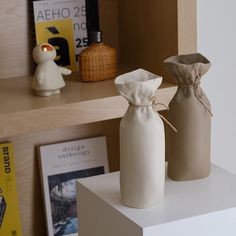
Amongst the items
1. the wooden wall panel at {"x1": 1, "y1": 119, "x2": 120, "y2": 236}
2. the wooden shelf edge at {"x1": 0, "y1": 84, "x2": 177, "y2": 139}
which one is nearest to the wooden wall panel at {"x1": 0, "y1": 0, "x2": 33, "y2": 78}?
the wooden wall panel at {"x1": 1, "y1": 119, "x2": 120, "y2": 236}

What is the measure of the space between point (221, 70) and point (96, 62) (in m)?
0.54

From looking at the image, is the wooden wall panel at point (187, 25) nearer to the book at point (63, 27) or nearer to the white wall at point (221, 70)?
the book at point (63, 27)

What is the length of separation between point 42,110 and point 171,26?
1.15ft

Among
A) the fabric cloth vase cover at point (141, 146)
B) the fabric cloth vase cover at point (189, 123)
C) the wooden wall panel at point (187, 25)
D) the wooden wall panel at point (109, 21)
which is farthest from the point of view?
the wooden wall panel at point (109, 21)

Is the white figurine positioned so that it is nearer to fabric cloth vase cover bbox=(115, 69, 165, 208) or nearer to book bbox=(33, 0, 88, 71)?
book bbox=(33, 0, 88, 71)

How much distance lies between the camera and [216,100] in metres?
1.95

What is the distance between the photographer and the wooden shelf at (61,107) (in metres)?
1.32

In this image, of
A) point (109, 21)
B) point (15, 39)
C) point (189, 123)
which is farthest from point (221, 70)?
point (189, 123)

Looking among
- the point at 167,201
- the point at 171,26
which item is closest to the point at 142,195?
the point at 167,201

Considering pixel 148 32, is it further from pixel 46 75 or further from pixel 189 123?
pixel 189 123

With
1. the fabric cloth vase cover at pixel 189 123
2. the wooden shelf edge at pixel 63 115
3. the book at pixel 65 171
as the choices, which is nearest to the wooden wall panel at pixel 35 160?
the book at pixel 65 171

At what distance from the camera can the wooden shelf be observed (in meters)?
1.32

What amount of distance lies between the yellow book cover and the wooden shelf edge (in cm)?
26

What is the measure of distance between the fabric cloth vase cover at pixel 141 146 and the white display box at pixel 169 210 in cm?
4
